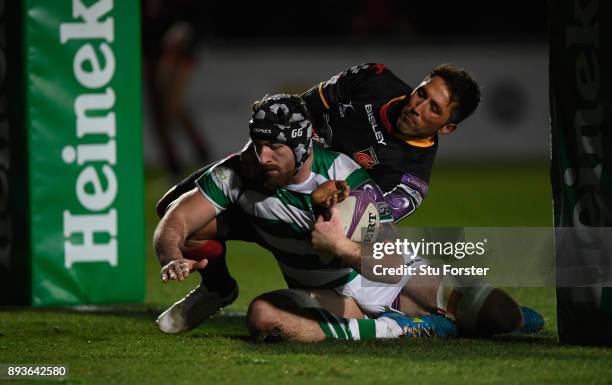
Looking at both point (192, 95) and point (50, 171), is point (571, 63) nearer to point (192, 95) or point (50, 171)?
point (50, 171)

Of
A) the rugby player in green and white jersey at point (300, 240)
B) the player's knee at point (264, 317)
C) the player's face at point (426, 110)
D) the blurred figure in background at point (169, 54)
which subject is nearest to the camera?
the rugby player in green and white jersey at point (300, 240)

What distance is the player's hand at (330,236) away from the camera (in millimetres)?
4609

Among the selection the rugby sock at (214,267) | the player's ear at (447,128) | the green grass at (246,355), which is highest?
the player's ear at (447,128)

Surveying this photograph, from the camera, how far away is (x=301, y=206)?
16.0 feet

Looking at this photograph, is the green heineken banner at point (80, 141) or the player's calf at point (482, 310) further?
the green heineken banner at point (80, 141)

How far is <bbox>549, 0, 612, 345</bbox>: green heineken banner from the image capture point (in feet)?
15.2


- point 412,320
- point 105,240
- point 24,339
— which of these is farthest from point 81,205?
point 412,320

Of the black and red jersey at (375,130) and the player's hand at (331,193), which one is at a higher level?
the black and red jersey at (375,130)

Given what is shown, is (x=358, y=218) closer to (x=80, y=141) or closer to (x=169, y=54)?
(x=80, y=141)

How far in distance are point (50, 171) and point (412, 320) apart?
2161 mm

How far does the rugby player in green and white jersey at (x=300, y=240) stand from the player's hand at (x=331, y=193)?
0.07 metres

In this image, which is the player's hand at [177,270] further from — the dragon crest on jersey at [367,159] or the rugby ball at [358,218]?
the dragon crest on jersey at [367,159]

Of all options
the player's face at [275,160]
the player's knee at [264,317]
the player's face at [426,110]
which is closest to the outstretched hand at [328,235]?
the player's face at [275,160]

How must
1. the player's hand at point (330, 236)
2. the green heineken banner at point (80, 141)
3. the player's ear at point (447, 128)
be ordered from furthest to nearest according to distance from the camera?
1. the green heineken banner at point (80, 141)
2. the player's ear at point (447, 128)
3. the player's hand at point (330, 236)
